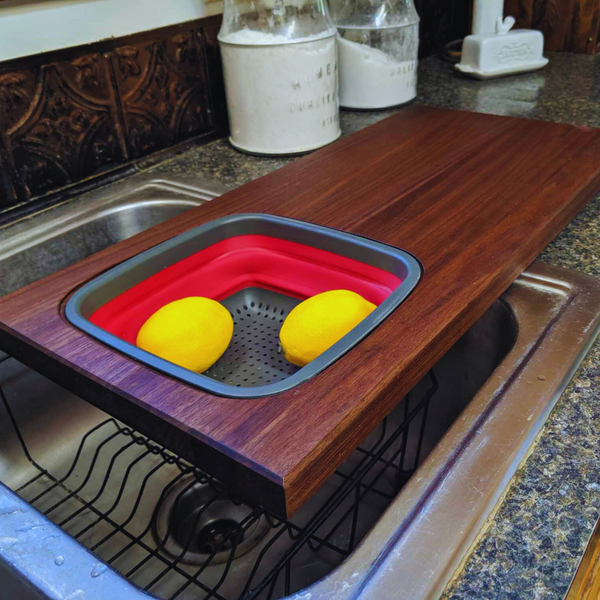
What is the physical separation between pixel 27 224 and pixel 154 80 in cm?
32

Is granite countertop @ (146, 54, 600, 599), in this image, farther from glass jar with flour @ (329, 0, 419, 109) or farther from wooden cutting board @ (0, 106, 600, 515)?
glass jar with flour @ (329, 0, 419, 109)

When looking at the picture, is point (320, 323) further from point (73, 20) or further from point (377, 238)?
point (73, 20)

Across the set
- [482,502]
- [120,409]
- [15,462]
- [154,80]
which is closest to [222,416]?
[120,409]

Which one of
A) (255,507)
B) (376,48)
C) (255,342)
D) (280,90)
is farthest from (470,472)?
(376,48)

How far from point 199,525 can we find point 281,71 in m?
0.67

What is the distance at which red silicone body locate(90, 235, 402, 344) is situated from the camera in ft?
2.06

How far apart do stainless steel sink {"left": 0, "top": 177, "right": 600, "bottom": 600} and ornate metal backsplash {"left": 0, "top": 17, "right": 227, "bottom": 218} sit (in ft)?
0.20

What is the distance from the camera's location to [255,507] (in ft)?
1.47

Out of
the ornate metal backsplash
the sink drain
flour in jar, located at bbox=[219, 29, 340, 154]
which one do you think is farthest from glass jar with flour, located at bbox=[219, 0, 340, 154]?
the sink drain

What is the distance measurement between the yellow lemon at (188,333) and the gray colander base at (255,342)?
22 millimetres

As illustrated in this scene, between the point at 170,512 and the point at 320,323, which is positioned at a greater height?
the point at 320,323

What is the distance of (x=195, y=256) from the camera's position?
688 mm

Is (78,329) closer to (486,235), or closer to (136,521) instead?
(136,521)

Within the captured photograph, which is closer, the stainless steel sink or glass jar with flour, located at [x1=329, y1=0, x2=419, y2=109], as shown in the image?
the stainless steel sink
